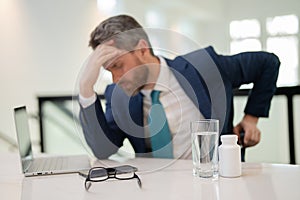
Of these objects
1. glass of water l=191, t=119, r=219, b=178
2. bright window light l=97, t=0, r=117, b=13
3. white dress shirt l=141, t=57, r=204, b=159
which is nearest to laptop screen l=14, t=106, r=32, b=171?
white dress shirt l=141, t=57, r=204, b=159

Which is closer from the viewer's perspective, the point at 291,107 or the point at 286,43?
the point at 291,107

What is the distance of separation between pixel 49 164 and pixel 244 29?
3.34 meters

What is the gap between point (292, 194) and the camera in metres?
0.95

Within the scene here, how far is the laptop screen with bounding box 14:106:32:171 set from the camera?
1.46 metres

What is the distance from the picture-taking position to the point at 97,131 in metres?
1.62

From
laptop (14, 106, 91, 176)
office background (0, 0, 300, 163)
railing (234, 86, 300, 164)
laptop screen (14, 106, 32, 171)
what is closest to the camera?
laptop (14, 106, 91, 176)

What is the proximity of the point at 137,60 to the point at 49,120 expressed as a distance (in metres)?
2.06

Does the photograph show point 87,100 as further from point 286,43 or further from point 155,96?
point 286,43

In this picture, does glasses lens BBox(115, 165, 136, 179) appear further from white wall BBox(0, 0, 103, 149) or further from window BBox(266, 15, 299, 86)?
window BBox(266, 15, 299, 86)

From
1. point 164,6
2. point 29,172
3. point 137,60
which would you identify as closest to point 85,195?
point 29,172

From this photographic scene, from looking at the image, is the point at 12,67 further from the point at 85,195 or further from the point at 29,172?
the point at 85,195

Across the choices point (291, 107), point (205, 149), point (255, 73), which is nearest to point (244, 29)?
point (291, 107)

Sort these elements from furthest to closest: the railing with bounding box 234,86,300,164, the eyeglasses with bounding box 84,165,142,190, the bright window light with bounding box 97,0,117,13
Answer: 1. the bright window light with bounding box 97,0,117,13
2. the railing with bounding box 234,86,300,164
3. the eyeglasses with bounding box 84,165,142,190

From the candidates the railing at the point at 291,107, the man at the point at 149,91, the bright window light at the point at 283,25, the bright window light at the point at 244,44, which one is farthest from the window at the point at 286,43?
the man at the point at 149,91
